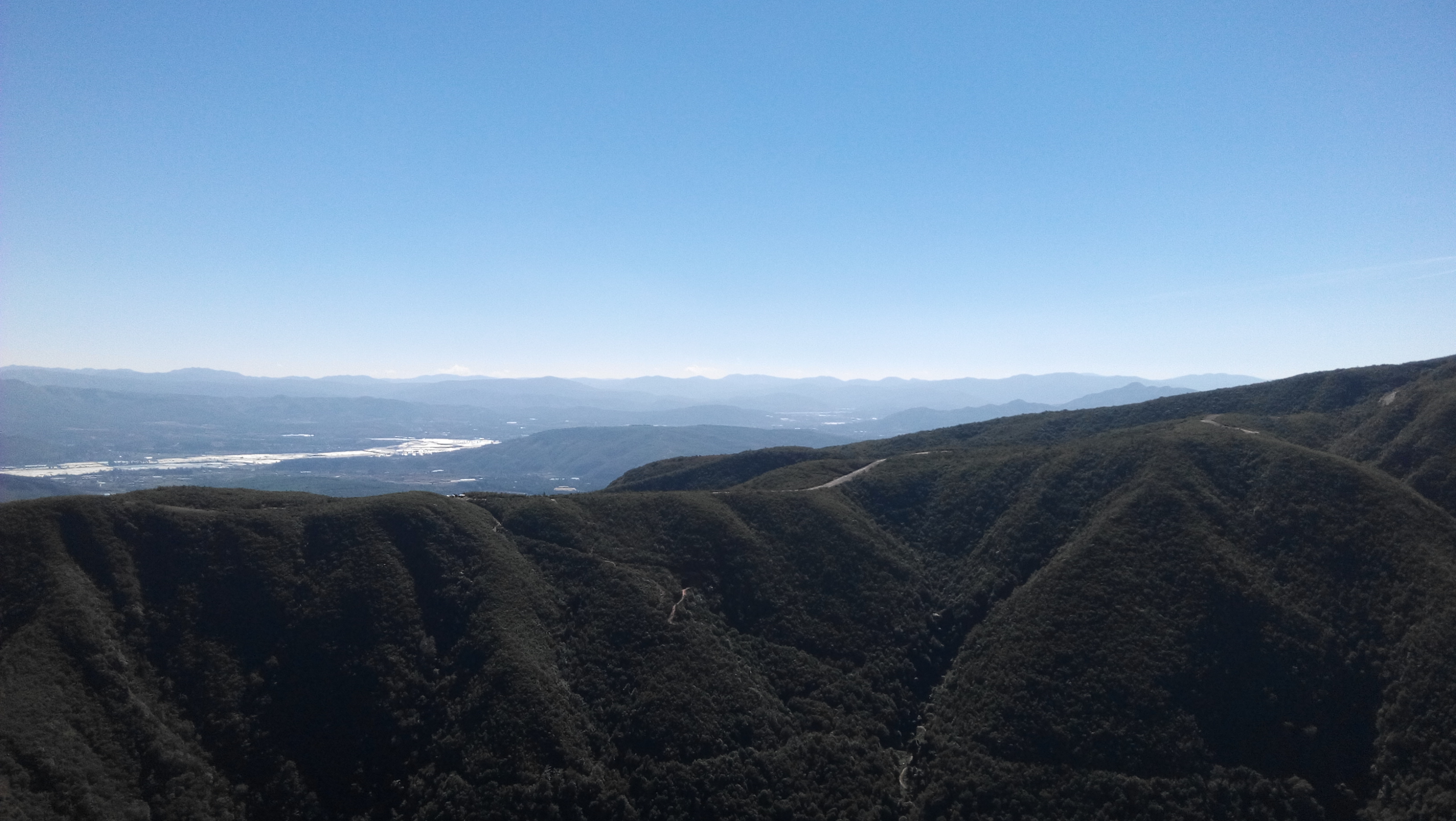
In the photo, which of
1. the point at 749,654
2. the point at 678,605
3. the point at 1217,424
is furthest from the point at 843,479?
the point at 1217,424

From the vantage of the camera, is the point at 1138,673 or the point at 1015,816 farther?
the point at 1138,673

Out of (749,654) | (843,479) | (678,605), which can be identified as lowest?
(749,654)

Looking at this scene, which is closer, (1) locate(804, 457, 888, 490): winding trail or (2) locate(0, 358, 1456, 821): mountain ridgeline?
(2) locate(0, 358, 1456, 821): mountain ridgeline

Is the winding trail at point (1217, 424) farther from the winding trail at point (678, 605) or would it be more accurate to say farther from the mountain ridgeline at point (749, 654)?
the winding trail at point (678, 605)

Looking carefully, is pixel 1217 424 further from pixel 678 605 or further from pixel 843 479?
pixel 678 605

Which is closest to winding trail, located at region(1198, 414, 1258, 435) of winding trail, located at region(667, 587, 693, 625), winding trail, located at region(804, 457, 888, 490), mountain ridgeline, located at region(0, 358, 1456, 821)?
mountain ridgeline, located at region(0, 358, 1456, 821)

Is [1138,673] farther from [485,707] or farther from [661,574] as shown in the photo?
[485,707]

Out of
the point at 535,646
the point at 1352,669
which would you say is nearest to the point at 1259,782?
the point at 1352,669

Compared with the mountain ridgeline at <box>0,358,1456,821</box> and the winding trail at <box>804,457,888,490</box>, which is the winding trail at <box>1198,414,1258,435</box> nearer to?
the mountain ridgeline at <box>0,358,1456,821</box>
